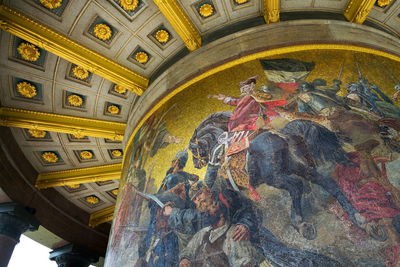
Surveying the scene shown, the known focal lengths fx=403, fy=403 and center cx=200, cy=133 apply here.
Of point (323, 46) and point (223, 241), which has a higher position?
point (323, 46)

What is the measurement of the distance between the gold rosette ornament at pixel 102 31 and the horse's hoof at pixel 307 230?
5.84 metres

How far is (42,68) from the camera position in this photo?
921cm

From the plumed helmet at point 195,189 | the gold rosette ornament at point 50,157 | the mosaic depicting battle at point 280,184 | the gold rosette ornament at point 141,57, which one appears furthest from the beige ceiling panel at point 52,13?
the plumed helmet at point 195,189

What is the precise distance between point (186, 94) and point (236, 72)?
1.07 metres

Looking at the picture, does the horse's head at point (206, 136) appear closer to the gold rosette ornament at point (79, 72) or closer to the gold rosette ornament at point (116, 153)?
Answer: the gold rosette ornament at point (79, 72)

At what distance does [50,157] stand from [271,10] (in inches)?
290

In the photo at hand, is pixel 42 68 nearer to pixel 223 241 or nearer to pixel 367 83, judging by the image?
pixel 223 241

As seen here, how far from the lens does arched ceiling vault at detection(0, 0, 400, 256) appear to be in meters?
8.15

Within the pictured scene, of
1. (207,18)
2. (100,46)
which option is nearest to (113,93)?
(100,46)

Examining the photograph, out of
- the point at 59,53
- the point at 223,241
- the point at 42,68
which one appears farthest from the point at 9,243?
the point at 223,241

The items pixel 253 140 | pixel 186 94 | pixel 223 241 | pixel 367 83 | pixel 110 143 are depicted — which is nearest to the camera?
pixel 223 241

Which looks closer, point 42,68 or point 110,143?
point 42,68

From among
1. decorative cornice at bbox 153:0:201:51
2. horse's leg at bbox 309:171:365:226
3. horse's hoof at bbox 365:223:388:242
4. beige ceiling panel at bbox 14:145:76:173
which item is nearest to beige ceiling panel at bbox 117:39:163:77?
decorative cornice at bbox 153:0:201:51

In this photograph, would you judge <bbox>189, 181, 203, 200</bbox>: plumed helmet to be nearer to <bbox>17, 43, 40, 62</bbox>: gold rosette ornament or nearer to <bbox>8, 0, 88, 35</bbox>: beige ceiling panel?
<bbox>8, 0, 88, 35</bbox>: beige ceiling panel
